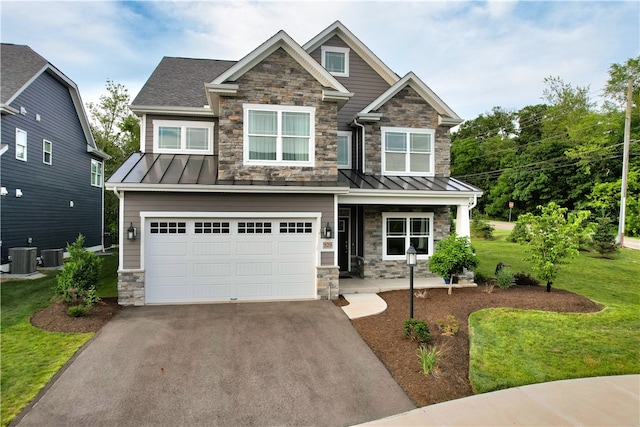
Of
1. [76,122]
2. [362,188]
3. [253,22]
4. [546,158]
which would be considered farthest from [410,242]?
[546,158]

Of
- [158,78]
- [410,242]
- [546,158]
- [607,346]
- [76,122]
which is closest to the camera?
[607,346]

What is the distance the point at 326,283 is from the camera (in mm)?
9320

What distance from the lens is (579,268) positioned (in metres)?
13.7

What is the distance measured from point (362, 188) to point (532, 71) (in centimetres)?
3543

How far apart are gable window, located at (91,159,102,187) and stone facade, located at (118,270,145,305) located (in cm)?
1364

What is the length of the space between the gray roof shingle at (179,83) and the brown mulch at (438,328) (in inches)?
364

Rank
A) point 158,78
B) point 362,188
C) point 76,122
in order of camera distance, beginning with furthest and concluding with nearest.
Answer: point 76,122, point 158,78, point 362,188

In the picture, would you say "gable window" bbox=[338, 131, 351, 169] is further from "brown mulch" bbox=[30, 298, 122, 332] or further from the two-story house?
"brown mulch" bbox=[30, 298, 122, 332]

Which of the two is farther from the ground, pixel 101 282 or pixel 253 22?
pixel 253 22

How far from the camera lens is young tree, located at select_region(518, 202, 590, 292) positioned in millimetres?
9281

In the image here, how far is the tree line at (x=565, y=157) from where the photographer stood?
28.4 metres

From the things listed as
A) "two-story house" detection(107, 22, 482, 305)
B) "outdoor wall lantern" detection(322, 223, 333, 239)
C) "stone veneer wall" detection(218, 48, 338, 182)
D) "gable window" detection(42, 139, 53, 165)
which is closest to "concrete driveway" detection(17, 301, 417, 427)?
"two-story house" detection(107, 22, 482, 305)

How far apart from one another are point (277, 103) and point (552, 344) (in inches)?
325

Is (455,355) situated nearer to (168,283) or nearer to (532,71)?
(168,283)
